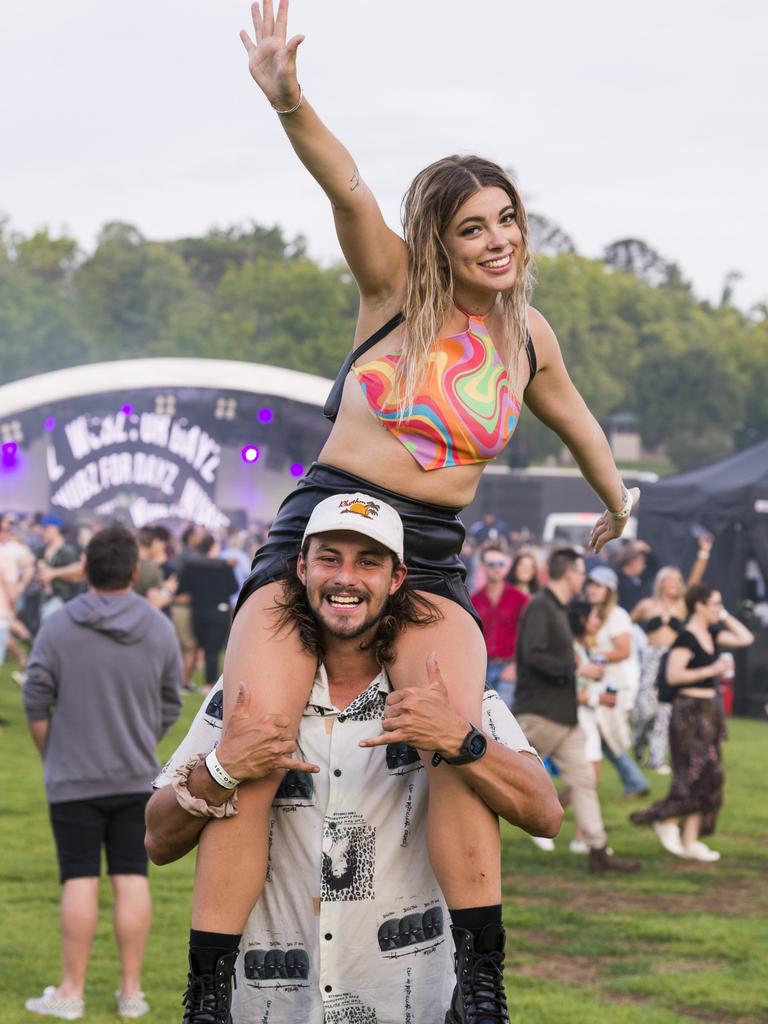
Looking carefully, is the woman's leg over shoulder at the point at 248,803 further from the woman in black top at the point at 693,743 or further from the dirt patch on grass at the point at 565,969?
the woman in black top at the point at 693,743

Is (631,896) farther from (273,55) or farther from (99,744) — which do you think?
(273,55)

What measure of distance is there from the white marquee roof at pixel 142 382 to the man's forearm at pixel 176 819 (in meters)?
Answer: 24.1

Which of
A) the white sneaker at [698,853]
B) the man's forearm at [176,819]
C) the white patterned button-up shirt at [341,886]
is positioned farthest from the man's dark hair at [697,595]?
the man's forearm at [176,819]

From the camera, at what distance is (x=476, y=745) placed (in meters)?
3.81

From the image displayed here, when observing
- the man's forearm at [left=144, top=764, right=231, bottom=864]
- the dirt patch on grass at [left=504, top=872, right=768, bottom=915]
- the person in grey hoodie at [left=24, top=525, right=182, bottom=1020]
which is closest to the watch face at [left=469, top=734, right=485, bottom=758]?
the man's forearm at [left=144, top=764, right=231, bottom=864]

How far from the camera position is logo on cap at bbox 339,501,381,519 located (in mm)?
3879

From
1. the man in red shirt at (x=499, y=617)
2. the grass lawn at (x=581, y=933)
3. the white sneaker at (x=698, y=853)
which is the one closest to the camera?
the grass lawn at (x=581, y=933)

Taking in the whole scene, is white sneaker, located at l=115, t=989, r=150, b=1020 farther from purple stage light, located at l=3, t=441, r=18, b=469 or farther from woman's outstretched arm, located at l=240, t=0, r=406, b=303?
purple stage light, located at l=3, t=441, r=18, b=469

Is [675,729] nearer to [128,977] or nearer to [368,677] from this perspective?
[128,977]

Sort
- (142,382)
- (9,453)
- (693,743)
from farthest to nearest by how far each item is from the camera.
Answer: (9,453) → (142,382) → (693,743)

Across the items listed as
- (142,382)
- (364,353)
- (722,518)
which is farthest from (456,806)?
(142,382)

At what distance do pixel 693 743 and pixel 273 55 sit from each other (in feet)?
27.3

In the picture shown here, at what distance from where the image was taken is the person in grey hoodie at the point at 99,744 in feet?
23.5

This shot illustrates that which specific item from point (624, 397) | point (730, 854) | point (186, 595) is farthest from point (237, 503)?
point (624, 397)
